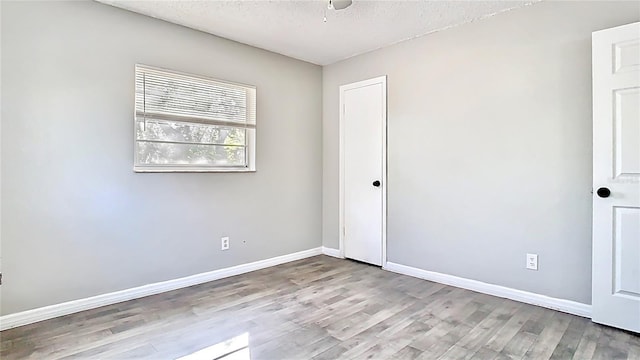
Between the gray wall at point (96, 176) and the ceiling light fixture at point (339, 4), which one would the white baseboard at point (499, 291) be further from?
the ceiling light fixture at point (339, 4)

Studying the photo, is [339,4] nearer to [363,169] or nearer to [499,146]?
[499,146]

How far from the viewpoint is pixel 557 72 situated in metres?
2.61

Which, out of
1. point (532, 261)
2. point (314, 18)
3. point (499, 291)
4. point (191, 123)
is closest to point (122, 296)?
point (191, 123)

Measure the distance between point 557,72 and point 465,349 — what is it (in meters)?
2.14

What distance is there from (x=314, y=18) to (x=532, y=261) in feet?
8.90

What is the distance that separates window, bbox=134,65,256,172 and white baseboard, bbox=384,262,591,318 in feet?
6.49

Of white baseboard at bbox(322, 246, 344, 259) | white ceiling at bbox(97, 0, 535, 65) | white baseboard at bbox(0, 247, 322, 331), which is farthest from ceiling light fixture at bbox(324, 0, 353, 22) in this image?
white baseboard at bbox(322, 246, 344, 259)

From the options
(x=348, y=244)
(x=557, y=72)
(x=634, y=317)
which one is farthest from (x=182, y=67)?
(x=634, y=317)

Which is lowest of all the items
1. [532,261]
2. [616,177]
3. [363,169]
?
[532,261]

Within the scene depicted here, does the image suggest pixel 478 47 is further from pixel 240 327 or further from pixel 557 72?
pixel 240 327

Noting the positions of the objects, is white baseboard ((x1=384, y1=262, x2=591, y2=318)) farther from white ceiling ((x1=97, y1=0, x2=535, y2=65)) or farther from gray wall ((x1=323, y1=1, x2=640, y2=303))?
white ceiling ((x1=97, y1=0, x2=535, y2=65))

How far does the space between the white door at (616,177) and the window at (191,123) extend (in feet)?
9.72

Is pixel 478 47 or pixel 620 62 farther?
pixel 478 47

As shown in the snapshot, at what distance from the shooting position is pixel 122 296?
2803 millimetres
